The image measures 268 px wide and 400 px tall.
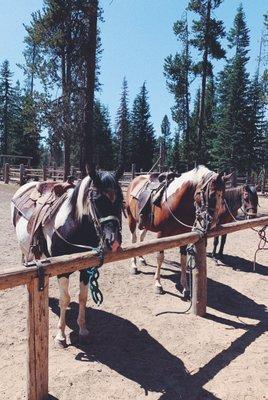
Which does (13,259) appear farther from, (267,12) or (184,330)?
(267,12)

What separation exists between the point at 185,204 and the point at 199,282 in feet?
4.33

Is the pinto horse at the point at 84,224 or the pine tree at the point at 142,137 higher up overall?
the pine tree at the point at 142,137

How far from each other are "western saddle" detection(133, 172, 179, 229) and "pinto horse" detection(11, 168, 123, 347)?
8.09 ft

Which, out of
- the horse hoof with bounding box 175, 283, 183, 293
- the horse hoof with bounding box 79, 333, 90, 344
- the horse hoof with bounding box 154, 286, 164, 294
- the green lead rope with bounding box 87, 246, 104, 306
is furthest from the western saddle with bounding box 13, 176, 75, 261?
the horse hoof with bounding box 175, 283, 183, 293

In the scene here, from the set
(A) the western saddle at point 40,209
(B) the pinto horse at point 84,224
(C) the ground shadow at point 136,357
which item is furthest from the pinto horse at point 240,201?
(B) the pinto horse at point 84,224

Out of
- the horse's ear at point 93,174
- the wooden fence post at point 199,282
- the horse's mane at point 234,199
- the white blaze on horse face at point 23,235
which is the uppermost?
the horse's ear at point 93,174

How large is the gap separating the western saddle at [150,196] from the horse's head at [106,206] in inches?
113

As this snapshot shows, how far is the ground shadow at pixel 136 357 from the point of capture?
3.54m

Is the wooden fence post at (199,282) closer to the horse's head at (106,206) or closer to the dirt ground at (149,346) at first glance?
the dirt ground at (149,346)

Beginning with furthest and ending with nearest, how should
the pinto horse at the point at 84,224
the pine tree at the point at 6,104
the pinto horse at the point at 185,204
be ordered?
the pine tree at the point at 6,104
the pinto horse at the point at 185,204
the pinto horse at the point at 84,224

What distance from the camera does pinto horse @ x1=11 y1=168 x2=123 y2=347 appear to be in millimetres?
3615

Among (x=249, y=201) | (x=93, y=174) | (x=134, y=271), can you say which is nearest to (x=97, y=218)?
(x=93, y=174)

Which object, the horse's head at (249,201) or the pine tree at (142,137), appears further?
the pine tree at (142,137)

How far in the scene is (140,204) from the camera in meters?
7.25
